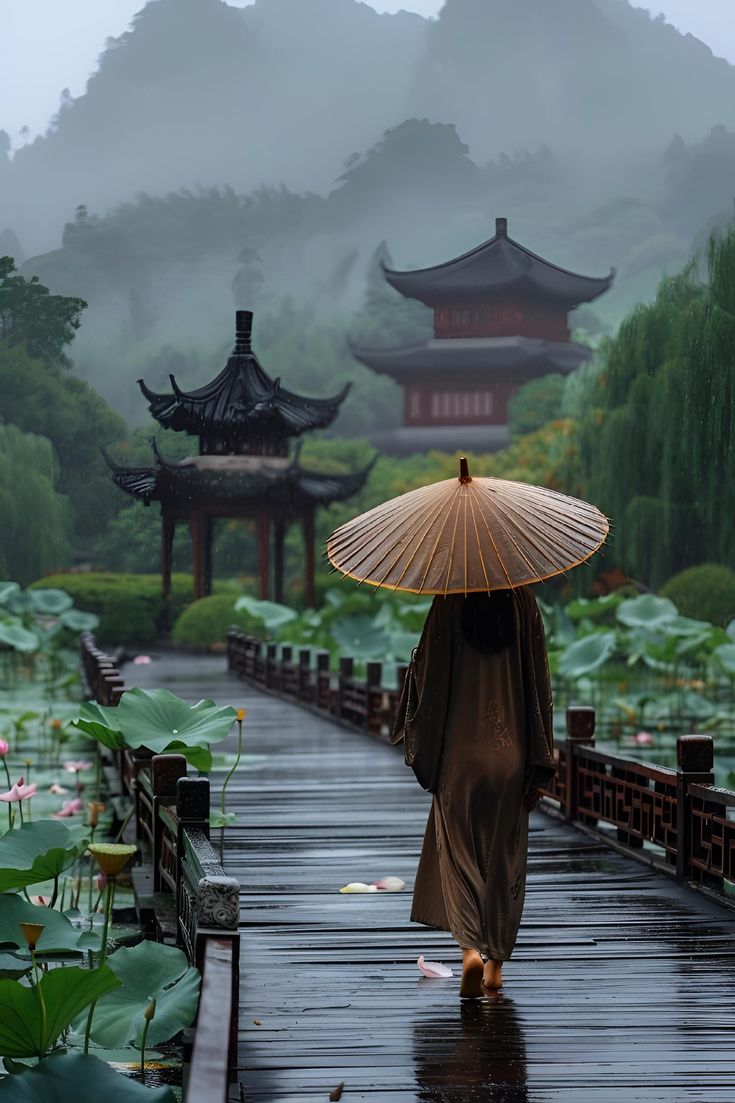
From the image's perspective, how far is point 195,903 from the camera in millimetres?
2516

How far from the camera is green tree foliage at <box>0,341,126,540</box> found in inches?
321

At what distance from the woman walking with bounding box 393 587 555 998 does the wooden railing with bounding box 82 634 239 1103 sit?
1.65ft

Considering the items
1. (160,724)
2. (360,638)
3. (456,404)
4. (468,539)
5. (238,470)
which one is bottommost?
(360,638)

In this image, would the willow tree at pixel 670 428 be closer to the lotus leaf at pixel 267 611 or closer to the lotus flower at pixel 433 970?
the lotus leaf at pixel 267 611

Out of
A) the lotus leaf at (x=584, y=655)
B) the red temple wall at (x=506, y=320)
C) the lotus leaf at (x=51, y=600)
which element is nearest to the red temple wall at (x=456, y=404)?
the red temple wall at (x=506, y=320)

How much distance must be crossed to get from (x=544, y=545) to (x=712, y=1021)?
1.01 meters

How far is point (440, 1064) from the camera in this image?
8.38 ft

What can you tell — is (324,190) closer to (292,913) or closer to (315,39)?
(315,39)

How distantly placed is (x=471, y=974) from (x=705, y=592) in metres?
11.9

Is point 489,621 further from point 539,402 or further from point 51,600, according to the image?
point 539,402

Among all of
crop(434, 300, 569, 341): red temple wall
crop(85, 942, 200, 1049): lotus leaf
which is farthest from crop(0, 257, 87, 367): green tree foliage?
crop(434, 300, 569, 341): red temple wall

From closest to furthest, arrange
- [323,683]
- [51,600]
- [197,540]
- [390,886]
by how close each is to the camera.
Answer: [390,886] < [197,540] < [323,683] < [51,600]

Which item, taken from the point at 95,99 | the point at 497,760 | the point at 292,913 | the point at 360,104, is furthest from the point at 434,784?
the point at 360,104

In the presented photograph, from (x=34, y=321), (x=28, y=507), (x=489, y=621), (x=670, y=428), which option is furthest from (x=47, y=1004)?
(x=670, y=428)
